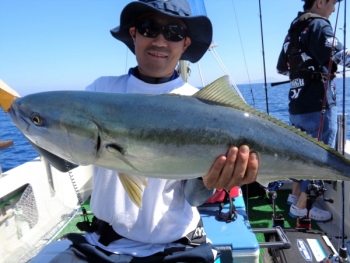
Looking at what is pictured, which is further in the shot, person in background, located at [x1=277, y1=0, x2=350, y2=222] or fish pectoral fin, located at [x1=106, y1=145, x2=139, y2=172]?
person in background, located at [x1=277, y1=0, x2=350, y2=222]

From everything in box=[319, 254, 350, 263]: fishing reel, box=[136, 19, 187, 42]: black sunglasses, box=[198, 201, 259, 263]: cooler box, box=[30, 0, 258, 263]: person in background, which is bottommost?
box=[319, 254, 350, 263]: fishing reel

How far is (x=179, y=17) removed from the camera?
243 cm

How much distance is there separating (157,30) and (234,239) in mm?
2135

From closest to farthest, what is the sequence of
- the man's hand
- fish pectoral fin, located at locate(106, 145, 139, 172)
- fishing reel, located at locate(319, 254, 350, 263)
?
fish pectoral fin, located at locate(106, 145, 139, 172) < the man's hand < fishing reel, located at locate(319, 254, 350, 263)

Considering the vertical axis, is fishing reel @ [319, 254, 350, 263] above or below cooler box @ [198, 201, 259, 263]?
below

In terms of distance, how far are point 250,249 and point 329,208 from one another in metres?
2.84

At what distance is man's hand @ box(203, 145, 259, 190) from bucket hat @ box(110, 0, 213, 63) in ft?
3.88

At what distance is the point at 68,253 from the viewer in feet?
7.47

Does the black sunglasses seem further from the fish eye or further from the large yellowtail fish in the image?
the fish eye

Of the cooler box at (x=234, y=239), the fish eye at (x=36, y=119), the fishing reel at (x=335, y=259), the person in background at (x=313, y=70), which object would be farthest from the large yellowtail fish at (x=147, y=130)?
the person in background at (x=313, y=70)

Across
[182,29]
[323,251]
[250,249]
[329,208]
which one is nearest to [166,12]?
[182,29]

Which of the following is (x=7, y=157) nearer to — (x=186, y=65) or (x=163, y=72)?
(x=186, y=65)

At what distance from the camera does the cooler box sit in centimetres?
304

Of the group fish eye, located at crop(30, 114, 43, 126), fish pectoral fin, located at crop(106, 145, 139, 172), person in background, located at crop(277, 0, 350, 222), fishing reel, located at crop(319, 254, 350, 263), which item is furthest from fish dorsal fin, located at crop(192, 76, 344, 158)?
person in background, located at crop(277, 0, 350, 222)
